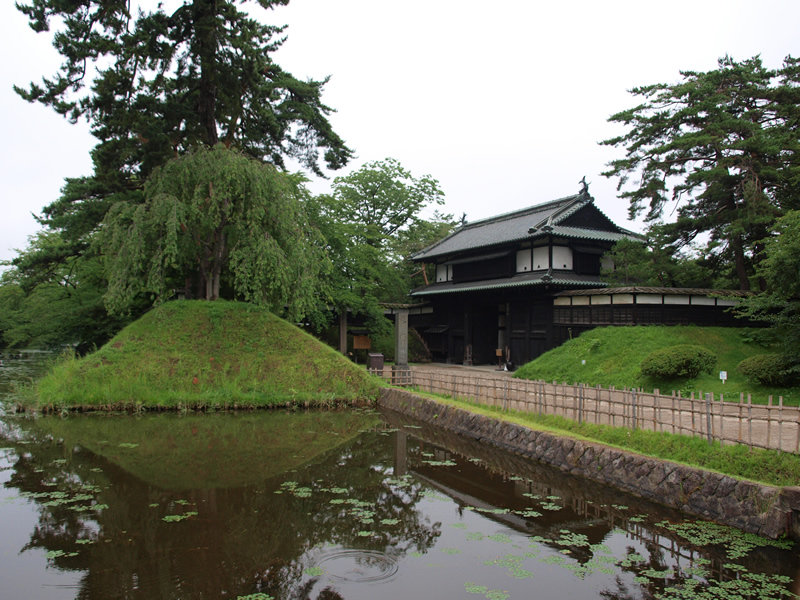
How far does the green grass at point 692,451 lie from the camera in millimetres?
7500

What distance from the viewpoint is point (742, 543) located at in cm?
682

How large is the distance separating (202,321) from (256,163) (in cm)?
637

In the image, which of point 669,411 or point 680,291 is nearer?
point 669,411

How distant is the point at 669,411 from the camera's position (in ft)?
Answer: 37.0

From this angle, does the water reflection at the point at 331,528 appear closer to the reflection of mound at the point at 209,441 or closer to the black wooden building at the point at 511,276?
the reflection of mound at the point at 209,441

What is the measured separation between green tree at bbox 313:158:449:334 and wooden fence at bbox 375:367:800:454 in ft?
38.9

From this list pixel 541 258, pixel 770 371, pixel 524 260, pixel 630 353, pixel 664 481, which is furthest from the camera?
pixel 524 260

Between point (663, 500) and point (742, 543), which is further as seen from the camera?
point (663, 500)

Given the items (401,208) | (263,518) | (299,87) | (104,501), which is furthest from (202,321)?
(401,208)

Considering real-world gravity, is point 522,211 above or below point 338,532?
above

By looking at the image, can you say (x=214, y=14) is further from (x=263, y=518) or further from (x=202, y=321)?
(x=263, y=518)

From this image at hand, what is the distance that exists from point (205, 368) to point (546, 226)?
16.1 metres

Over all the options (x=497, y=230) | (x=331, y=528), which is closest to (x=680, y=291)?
(x=497, y=230)

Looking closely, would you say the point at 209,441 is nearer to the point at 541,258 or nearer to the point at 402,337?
the point at 402,337
